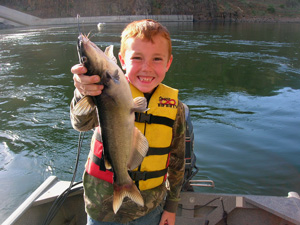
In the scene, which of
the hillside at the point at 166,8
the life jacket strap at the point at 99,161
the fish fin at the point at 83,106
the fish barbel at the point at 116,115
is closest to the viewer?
the fish barbel at the point at 116,115

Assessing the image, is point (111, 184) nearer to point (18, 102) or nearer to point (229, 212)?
point (229, 212)

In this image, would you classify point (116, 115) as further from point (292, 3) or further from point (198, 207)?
point (292, 3)

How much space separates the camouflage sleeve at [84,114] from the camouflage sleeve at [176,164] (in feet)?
3.16

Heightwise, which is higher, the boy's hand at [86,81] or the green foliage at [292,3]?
the green foliage at [292,3]

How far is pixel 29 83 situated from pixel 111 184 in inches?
495

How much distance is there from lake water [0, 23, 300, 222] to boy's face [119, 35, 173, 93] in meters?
4.24

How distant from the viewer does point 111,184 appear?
98.9 inches

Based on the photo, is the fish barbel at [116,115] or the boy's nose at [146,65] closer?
the fish barbel at [116,115]

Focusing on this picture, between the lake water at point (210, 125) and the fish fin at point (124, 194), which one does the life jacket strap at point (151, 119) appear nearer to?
the fish fin at point (124, 194)

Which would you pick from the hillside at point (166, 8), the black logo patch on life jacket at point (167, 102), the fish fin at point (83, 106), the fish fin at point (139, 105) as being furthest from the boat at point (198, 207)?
the hillside at point (166, 8)

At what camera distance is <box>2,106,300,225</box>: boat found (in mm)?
3504

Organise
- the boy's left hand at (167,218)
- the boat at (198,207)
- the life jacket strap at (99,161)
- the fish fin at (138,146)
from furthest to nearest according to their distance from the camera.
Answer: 1. the boat at (198,207)
2. the boy's left hand at (167,218)
3. the life jacket strap at (99,161)
4. the fish fin at (138,146)

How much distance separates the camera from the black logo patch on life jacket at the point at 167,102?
281cm

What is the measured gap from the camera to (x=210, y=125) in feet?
27.7
